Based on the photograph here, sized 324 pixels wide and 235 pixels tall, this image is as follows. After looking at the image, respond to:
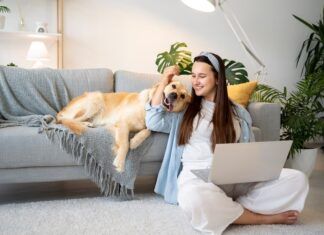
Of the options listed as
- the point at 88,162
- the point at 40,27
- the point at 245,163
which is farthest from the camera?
the point at 40,27

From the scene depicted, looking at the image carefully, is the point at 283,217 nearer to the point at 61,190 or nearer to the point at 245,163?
the point at 245,163

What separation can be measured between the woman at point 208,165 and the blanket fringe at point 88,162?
0.93ft

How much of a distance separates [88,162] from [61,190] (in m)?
0.43

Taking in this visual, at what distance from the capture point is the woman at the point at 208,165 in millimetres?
1594

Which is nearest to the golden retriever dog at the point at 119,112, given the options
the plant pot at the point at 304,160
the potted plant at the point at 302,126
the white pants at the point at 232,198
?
the white pants at the point at 232,198

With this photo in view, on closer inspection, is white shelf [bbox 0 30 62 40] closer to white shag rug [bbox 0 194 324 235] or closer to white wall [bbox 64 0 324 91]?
white wall [bbox 64 0 324 91]

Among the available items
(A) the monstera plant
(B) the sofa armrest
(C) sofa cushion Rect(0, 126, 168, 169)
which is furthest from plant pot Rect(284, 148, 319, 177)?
(C) sofa cushion Rect(0, 126, 168, 169)

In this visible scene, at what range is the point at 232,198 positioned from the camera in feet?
5.89

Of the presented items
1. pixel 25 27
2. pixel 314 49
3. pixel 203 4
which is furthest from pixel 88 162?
pixel 314 49

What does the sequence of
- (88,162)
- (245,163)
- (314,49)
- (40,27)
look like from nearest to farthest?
(245,163)
(88,162)
(40,27)
(314,49)

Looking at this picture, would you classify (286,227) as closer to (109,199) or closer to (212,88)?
(212,88)

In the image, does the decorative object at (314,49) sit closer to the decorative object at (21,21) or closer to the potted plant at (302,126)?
the potted plant at (302,126)

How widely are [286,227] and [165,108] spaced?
0.84 meters

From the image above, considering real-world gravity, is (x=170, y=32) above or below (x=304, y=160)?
above
